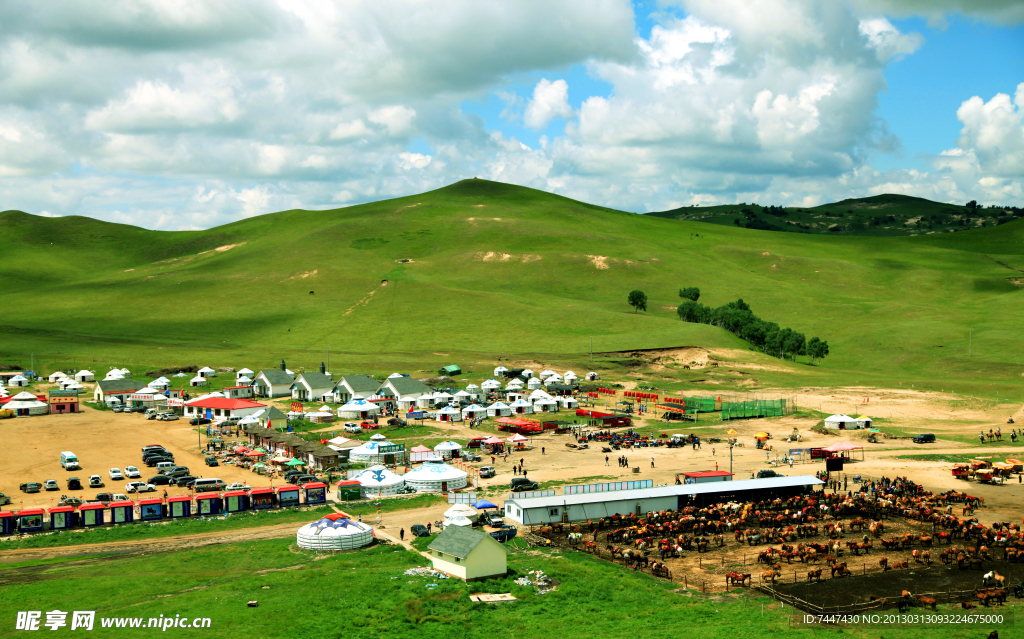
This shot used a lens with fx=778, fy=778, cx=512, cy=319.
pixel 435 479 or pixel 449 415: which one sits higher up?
pixel 435 479

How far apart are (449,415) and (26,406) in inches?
2017

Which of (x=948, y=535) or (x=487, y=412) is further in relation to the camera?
(x=487, y=412)

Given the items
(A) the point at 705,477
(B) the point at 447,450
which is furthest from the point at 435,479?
(A) the point at 705,477

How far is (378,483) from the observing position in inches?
2277

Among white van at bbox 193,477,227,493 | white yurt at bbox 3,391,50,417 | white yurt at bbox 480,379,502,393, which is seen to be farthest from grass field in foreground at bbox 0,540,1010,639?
white yurt at bbox 480,379,502,393

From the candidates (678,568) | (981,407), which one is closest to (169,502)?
Answer: (678,568)

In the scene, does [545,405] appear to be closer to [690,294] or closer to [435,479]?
[435,479]

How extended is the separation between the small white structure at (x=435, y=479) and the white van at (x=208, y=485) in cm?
1381

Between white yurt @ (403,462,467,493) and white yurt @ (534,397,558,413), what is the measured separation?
39904 mm

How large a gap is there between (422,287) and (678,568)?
15758 cm

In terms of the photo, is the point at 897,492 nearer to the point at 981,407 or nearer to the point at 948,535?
the point at 948,535

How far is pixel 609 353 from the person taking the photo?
445ft

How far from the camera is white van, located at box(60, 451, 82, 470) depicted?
211 feet

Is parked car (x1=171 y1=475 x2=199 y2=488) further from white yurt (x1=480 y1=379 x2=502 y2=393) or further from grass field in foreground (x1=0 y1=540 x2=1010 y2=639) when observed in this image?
white yurt (x1=480 y1=379 x2=502 y2=393)
